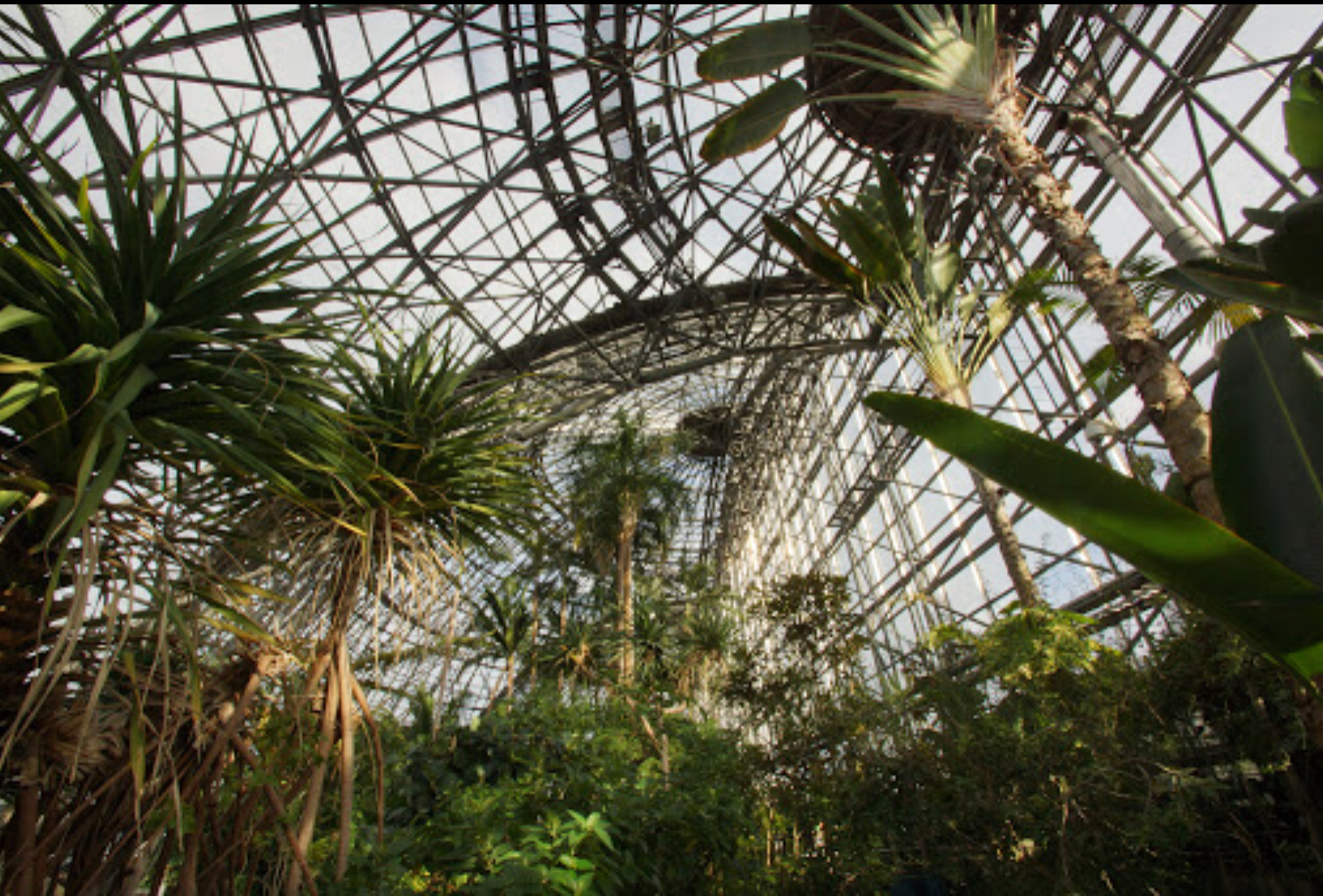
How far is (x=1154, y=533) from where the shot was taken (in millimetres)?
895

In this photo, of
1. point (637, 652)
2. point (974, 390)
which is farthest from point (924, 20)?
point (637, 652)

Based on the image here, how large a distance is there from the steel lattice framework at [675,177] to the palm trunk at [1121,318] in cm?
209

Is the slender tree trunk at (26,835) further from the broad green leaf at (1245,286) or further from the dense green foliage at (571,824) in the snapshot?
the broad green leaf at (1245,286)

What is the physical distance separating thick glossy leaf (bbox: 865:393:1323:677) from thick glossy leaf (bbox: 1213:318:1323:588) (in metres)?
Result: 0.13

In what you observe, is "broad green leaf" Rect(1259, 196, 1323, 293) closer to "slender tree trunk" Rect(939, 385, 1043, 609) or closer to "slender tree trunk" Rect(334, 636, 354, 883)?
"slender tree trunk" Rect(334, 636, 354, 883)

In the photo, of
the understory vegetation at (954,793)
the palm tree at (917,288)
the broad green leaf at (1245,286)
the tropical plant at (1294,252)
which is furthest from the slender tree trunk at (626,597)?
the tropical plant at (1294,252)

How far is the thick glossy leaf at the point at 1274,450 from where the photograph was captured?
100 cm

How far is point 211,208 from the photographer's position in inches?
86.2

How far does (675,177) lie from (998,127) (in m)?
9.51

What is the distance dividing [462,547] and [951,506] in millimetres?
12366

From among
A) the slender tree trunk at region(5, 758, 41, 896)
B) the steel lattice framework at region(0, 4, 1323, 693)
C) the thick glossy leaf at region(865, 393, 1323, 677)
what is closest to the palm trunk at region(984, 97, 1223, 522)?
the thick glossy leaf at region(865, 393, 1323, 677)

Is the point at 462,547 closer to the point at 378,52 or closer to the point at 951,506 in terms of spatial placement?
the point at 378,52

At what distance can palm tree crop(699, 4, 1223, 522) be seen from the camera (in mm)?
2350

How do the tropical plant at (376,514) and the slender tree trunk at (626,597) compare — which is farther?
the slender tree trunk at (626,597)
